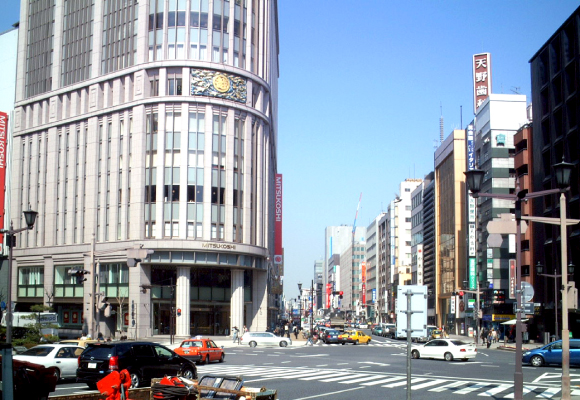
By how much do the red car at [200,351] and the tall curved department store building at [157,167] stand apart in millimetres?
28522

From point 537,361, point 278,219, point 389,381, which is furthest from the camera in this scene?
point 278,219

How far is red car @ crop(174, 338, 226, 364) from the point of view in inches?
1484

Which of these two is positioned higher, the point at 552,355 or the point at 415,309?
the point at 415,309

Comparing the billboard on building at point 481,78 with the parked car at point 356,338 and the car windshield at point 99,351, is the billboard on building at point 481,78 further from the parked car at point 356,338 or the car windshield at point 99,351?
the car windshield at point 99,351

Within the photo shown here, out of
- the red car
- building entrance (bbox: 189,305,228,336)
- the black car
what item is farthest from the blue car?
building entrance (bbox: 189,305,228,336)

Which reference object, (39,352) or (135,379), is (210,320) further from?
(135,379)

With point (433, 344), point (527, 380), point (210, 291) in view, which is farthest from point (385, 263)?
point (527, 380)

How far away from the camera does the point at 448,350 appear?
141 feet

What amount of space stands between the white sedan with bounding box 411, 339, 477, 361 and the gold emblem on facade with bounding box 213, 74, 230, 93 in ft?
122

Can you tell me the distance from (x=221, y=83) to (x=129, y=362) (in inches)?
1992

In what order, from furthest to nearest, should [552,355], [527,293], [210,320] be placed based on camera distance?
1. [210,320]
2. [552,355]
3. [527,293]

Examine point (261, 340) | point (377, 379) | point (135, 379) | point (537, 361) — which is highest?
point (135, 379)

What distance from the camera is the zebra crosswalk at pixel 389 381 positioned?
24811 mm

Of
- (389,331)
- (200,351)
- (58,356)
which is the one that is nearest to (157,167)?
(200,351)
